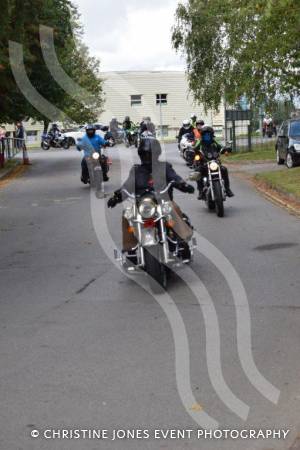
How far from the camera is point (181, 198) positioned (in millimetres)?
20219

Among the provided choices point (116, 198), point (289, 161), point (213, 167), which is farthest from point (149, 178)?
point (289, 161)

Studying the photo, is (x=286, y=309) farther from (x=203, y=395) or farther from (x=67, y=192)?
(x=67, y=192)

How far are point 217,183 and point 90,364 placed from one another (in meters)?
9.99

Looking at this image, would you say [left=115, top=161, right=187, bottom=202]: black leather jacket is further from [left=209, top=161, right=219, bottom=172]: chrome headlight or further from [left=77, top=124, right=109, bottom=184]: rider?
[left=77, top=124, right=109, bottom=184]: rider

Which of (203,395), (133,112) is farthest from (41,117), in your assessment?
(133,112)

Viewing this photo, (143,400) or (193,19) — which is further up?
(193,19)

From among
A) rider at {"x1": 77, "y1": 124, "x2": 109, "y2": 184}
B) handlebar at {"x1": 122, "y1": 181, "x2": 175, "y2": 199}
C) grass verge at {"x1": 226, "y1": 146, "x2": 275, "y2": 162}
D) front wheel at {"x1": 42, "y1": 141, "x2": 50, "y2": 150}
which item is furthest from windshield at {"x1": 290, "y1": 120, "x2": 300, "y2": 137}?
front wheel at {"x1": 42, "y1": 141, "x2": 50, "y2": 150}

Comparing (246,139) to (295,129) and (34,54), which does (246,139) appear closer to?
(295,129)

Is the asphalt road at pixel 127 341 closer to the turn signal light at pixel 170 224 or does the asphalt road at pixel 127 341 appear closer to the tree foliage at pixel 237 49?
the turn signal light at pixel 170 224

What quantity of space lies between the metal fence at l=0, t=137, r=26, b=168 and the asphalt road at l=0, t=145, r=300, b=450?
21.1 metres

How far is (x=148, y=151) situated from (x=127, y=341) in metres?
3.34

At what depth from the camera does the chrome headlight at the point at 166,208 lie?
31.3 ft

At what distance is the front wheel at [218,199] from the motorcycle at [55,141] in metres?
41.5

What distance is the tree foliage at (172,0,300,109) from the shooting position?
2275 cm
